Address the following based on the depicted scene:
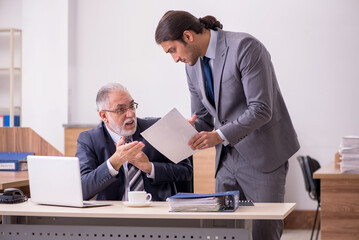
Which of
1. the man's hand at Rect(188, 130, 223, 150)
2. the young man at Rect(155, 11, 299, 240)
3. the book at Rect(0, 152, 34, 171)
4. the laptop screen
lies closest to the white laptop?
the laptop screen

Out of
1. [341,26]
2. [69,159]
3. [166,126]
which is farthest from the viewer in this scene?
[341,26]

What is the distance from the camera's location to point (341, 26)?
642 centimetres

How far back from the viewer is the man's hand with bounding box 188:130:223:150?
260 cm

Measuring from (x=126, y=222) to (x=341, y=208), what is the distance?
6.08 feet

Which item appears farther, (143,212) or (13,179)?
(13,179)

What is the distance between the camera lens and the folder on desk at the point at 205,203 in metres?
2.13

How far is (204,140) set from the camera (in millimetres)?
2602

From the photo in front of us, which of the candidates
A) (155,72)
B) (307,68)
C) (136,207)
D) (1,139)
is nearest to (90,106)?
(155,72)

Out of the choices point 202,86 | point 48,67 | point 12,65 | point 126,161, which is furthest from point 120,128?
point 12,65

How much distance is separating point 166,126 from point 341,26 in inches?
174

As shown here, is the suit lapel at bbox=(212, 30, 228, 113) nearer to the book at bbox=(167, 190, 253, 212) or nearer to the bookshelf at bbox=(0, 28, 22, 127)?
the book at bbox=(167, 190, 253, 212)

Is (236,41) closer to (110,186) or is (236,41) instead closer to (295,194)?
(110,186)

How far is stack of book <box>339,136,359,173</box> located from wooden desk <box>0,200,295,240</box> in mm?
1545

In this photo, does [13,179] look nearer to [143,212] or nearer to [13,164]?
[13,164]
